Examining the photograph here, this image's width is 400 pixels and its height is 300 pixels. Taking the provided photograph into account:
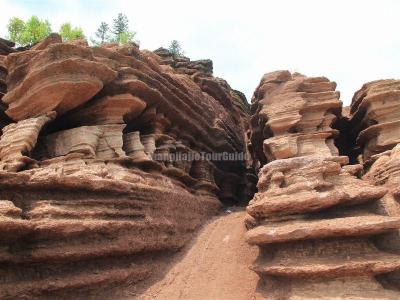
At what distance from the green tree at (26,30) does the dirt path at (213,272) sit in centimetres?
3460

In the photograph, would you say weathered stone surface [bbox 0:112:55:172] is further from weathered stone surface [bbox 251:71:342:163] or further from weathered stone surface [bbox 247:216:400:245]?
weathered stone surface [bbox 251:71:342:163]

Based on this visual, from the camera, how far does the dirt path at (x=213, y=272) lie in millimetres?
7270

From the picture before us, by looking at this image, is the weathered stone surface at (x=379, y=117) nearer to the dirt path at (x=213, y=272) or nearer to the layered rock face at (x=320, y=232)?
the layered rock face at (x=320, y=232)

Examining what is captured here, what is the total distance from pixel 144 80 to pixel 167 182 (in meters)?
3.41

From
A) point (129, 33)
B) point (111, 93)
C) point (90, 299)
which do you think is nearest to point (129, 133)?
point (111, 93)

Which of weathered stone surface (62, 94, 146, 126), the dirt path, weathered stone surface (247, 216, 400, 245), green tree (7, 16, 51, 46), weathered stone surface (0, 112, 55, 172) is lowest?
the dirt path

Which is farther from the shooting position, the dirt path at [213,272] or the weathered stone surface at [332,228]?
the dirt path at [213,272]

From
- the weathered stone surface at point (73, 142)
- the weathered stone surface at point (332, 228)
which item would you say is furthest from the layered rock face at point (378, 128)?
the weathered stone surface at point (73, 142)

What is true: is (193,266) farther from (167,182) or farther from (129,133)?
(129,133)

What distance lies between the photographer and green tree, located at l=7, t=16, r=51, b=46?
36094 mm

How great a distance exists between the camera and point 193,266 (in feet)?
27.6

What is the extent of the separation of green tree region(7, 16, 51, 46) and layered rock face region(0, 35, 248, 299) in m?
29.4

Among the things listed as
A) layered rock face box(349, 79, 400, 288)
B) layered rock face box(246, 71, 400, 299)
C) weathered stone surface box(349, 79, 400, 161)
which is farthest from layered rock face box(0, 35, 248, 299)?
weathered stone surface box(349, 79, 400, 161)

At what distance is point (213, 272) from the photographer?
812 centimetres
